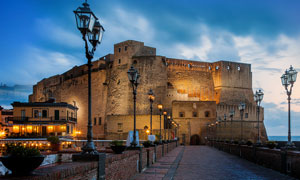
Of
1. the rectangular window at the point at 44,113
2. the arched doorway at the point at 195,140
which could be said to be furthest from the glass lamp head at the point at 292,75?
the arched doorway at the point at 195,140

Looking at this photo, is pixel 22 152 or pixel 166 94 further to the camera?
pixel 166 94

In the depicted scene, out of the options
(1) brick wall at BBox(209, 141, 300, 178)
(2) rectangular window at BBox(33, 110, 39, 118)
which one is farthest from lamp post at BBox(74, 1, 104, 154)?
(2) rectangular window at BBox(33, 110, 39, 118)

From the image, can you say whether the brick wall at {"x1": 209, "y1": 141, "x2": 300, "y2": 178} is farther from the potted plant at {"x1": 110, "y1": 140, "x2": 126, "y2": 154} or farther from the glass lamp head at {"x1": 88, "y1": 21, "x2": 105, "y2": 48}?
the glass lamp head at {"x1": 88, "y1": 21, "x2": 105, "y2": 48}

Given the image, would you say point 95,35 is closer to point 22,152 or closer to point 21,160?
point 22,152

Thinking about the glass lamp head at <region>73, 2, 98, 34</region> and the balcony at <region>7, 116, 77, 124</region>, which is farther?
the balcony at <region>7, 116, 77, 124</region>

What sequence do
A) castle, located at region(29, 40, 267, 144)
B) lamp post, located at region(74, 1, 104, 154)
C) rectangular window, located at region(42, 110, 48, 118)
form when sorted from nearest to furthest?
lamp post, located at region(74, 1, 104, 154) → rectangular window, located at region(42, 110, 48, 118) → castle, located at region(29, 40, 267, 144)

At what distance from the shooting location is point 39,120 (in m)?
39.5

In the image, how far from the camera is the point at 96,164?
20.5 ft

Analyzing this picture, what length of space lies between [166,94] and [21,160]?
5600 centimetres

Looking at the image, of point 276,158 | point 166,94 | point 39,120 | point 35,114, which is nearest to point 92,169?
point 276,158

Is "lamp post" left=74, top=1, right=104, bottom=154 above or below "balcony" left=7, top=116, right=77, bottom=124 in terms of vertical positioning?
above

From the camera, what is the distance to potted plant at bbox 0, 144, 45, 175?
13.3 feet

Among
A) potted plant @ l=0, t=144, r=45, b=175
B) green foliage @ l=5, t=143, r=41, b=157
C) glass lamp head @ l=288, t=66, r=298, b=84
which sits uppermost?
glass lamp head @ l=288, t=66, r=298, b=84

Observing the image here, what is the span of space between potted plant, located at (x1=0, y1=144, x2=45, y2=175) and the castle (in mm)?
46996
